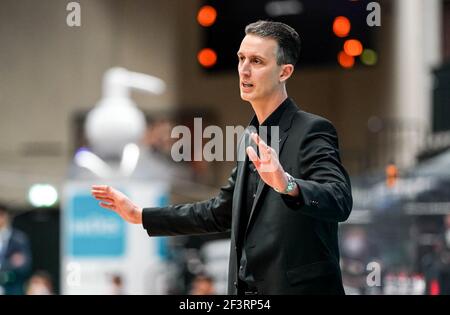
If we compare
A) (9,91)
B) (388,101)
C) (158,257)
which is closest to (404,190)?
(158,257)

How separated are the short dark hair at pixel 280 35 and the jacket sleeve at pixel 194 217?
0.30 m

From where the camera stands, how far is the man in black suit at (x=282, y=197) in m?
1.84

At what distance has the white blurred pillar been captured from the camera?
718 cm

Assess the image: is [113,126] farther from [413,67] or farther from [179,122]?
[179,122]

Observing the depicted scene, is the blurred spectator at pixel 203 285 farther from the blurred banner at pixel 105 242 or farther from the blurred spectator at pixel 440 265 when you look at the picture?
the blurred spectator at pixel 440 265

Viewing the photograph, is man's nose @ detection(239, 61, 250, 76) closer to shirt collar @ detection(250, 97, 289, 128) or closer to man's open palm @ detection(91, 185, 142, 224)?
shirt collar @ detection(250, 97, 289, 128)

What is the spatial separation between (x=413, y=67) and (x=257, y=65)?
19.5 feet

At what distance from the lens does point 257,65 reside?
6.29 ft

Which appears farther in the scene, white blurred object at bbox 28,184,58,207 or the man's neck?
white blurred object at bbox 28,184,58,207

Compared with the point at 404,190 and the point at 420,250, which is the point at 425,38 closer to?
the point at 404,190

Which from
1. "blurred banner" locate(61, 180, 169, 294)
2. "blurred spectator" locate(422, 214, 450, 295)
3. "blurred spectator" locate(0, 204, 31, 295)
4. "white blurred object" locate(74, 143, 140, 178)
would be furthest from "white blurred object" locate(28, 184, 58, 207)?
"blurred spectator" locate(422, 214, 450, 295)

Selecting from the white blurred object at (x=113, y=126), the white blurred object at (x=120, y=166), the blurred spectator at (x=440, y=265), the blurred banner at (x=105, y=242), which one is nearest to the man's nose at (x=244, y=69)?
the blurred spectator at (x=440, y=265)

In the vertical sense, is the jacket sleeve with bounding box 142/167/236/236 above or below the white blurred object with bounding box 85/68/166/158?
below
